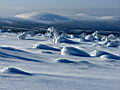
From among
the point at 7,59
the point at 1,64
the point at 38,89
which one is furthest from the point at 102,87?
the point at 7,59

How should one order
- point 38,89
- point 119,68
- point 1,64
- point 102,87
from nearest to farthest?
point 38,89 → point 102,87 → point 1,64 → point 119,68

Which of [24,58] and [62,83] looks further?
[24,58]

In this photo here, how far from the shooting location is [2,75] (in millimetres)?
6469

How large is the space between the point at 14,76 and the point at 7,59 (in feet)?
7.94

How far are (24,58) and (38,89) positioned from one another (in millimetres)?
3921

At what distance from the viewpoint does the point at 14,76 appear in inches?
256

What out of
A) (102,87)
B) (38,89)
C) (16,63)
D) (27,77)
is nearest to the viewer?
(38,89)

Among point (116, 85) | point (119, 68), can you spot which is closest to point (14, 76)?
point (116, 85)

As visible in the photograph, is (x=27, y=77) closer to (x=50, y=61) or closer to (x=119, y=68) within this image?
(x=50, y=61)

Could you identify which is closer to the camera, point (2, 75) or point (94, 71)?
point (2, 75)

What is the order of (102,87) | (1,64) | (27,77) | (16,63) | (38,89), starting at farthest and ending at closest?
(16,63)
(1,64)
(27,77)
(102,87)
(38,89)

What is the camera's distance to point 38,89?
18.5ft

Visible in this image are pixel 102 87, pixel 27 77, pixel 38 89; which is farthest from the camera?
pixel 27 77

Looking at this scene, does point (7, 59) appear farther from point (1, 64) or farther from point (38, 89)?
point (38, 89)
